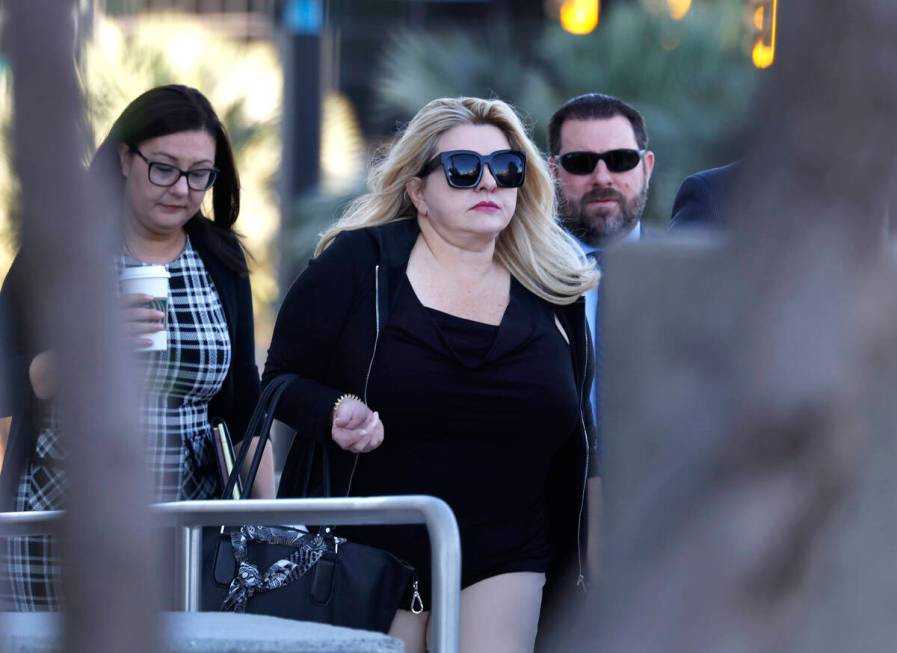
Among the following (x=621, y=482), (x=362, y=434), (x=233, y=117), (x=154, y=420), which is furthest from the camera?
(x=233, y=117)

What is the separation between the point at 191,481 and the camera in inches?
143

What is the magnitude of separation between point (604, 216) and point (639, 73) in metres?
11.9

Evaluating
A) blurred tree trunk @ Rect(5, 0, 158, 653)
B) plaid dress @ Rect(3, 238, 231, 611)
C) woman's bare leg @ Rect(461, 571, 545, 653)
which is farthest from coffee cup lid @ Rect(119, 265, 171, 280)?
blurred tree trunk @ Rect(5, 0, 158, 653)

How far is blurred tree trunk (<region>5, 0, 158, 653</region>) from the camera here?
0.93 m

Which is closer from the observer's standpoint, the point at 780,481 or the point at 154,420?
the point at 780,481

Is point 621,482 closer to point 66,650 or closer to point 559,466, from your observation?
point 66,650

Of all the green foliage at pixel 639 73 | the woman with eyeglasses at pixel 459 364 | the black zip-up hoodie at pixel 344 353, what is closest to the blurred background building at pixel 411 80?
the green foliage at pixel 639 73

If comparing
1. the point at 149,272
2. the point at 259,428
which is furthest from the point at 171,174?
the point at 259,428

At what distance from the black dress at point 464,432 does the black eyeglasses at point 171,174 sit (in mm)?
590

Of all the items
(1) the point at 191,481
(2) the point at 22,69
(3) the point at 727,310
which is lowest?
(1) the point at 191,481

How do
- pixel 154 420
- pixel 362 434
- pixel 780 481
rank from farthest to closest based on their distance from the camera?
pixel 154 420 < pixel 362 434 < pixel 780 481

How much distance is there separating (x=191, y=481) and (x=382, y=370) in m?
0.53

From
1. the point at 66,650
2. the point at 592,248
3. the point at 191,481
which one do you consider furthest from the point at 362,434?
the point at 66,650

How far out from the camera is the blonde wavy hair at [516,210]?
12.4 feet
